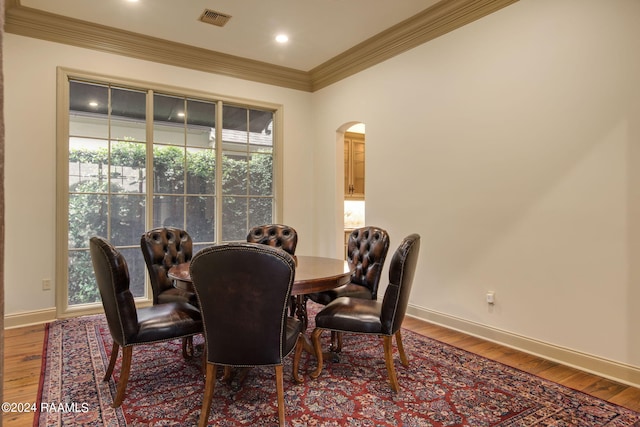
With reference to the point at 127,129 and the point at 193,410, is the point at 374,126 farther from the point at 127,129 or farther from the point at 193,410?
the point at 193,410

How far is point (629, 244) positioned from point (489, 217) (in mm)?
1017

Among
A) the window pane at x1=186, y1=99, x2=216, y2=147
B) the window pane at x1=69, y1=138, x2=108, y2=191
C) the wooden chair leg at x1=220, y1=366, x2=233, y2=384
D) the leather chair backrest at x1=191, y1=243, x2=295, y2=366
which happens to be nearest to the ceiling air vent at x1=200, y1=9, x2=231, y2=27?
the window pane at x1=186, y1=99, x2=216, y2=147

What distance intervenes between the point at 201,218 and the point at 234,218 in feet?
1.47

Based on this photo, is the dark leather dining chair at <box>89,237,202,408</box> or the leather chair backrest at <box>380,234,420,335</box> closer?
the dark leather dining chair at <box>89,237,202,408</box>

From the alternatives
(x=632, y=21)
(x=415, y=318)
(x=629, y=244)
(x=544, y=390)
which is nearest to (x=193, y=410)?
(x=544, y=390)

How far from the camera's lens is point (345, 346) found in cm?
317

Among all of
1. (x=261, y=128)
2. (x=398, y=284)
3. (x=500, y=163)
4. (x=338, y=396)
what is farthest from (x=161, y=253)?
(x=500, y=163)

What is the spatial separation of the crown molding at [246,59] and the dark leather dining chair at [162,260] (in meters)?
2.43

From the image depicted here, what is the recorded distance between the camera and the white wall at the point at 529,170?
2562 millimetres

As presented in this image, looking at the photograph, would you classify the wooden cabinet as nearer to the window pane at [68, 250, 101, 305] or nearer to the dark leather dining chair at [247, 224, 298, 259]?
the dark leather dining chair at [247, 224, 298, 259]

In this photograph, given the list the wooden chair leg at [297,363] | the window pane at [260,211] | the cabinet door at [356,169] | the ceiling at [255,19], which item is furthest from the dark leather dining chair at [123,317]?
the cabinet door at [356,169]

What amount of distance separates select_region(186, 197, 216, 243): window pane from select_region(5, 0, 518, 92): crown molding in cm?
169

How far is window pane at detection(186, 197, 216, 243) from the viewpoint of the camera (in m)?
4.77

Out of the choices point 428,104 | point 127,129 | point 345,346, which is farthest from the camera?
point 127,129
